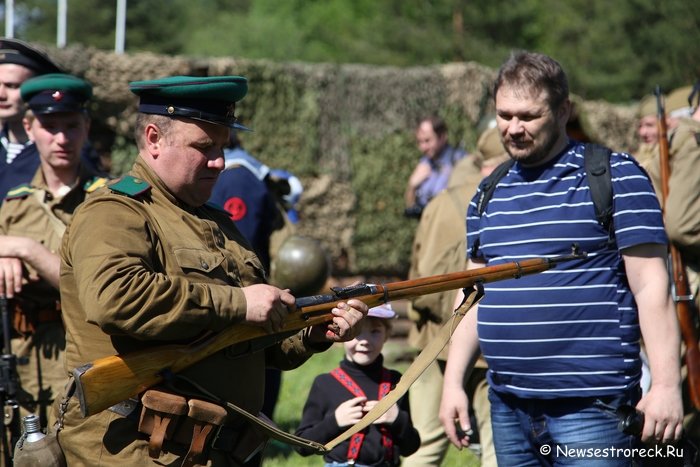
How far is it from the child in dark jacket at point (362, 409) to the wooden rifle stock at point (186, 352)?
48.6 inches

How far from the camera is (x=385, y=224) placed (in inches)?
512

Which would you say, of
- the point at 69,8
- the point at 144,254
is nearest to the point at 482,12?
the point at 69,8

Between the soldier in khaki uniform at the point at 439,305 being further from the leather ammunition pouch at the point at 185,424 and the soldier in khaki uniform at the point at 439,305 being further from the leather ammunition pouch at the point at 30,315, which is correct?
the leather ammunition pouch at the point at 185,424

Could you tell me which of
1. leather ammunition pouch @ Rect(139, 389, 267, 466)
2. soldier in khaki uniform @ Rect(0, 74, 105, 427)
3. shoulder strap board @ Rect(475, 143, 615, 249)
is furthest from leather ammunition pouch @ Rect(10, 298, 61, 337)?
shoulder strap board @ Rect(475, 143, 615, 249)

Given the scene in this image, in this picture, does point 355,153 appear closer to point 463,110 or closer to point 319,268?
point 463,110

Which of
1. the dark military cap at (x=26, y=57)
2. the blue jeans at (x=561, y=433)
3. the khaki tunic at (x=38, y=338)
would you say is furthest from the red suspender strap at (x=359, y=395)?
the dark military cap at (x=26, y=57)

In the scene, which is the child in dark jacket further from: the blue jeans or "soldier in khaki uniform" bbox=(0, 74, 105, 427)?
"soldier in khaki uniform" bbox=(0, 74, 105, 427)

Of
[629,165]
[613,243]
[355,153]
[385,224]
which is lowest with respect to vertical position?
[385,224]

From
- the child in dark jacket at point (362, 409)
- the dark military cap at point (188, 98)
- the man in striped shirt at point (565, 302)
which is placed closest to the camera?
the dark military cap at point (188, 98)

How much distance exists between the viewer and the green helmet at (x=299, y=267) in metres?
5.69

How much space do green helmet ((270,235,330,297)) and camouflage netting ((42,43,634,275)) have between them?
6.00 metres

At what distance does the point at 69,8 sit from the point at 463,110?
24224 mm

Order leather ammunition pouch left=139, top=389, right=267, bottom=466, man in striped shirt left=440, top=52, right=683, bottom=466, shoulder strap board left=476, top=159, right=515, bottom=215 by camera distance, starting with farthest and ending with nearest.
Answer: shoulder strap board left=476, top=159, right=515, bottom=215 → man in striped shirt left=440, top=52, right=683, bottom=466 → leather ammunition pouch left=139, top=389, right=267, bottom=466

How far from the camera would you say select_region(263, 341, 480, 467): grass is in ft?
23.2
